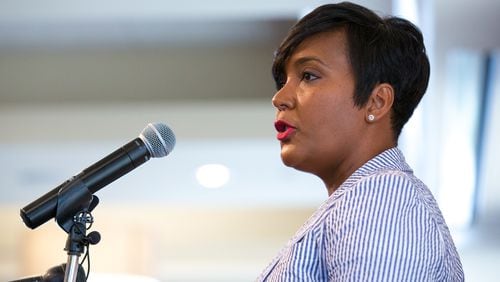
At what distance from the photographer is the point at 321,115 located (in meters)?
1.51

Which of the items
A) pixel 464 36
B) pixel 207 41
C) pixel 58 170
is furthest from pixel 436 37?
pixel 58 170

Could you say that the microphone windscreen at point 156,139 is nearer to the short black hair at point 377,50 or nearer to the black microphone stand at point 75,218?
the black microphone stand at point 75,218

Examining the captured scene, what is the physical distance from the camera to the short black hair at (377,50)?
5.10ft

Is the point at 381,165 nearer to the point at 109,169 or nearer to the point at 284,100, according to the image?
the point at 284,100

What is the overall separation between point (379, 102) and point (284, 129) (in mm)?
163

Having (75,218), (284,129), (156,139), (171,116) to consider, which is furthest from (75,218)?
(171,116)

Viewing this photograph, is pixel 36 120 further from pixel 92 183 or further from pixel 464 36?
pixel 92 183

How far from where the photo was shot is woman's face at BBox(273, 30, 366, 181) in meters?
1.52

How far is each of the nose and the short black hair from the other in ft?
0.32

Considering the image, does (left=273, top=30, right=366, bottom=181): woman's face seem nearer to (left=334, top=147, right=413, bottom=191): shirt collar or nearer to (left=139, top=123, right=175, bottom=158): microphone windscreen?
(left=334, top=147, right=413, bottom=191): shirt collar

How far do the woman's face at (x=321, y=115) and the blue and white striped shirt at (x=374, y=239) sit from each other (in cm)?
7

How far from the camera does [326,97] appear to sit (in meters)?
1.52

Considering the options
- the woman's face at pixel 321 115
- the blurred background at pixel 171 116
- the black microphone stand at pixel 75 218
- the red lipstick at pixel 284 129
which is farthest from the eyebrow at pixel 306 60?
the blurred background at pixel 171 116

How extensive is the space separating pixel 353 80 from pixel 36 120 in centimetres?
507
